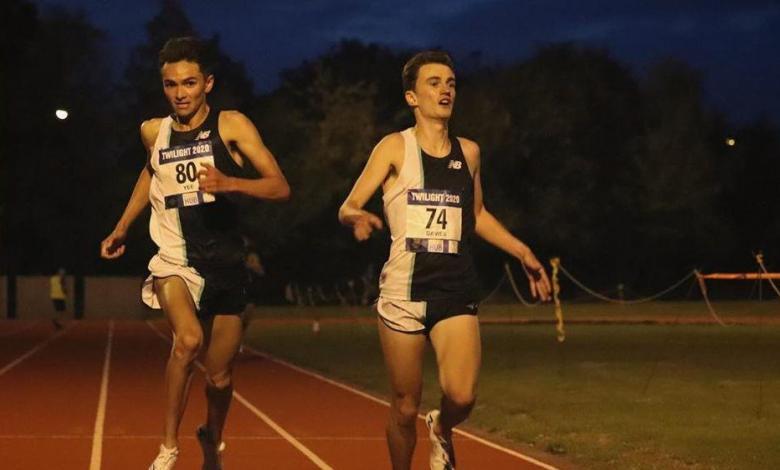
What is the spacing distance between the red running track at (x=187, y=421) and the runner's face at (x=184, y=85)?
3.67 meters

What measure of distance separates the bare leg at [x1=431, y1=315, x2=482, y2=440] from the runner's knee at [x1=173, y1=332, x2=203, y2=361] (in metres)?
1.24

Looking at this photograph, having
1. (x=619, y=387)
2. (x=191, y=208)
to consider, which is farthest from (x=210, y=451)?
(x=619, y=387)

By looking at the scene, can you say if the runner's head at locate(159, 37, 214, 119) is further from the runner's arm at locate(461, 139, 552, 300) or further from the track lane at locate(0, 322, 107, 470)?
the track lane at locate(0, 322, 107, 470)

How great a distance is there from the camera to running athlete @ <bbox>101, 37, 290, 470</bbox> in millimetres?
7699

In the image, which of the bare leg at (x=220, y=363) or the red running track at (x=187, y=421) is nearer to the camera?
the bare leg at (x=220, y=363)

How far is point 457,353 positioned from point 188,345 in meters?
1.41

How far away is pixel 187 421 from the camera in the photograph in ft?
46.3

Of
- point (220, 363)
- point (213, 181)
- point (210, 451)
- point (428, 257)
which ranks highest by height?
point (213, 181)

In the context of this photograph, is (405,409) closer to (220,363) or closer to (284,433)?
(220,363)

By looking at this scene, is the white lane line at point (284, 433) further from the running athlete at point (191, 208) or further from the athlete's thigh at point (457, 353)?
the athlete's thigh at point (457, 353)

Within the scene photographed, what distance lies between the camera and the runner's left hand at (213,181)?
7125mm

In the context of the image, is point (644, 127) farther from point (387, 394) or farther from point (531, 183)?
point (387, 394)

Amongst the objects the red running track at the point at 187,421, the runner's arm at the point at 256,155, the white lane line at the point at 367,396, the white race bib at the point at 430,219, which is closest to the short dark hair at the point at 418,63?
the white race bib at the point at 430,219

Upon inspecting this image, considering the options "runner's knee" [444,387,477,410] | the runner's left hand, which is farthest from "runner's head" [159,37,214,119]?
"runner's knee" [444,387,477,410]
